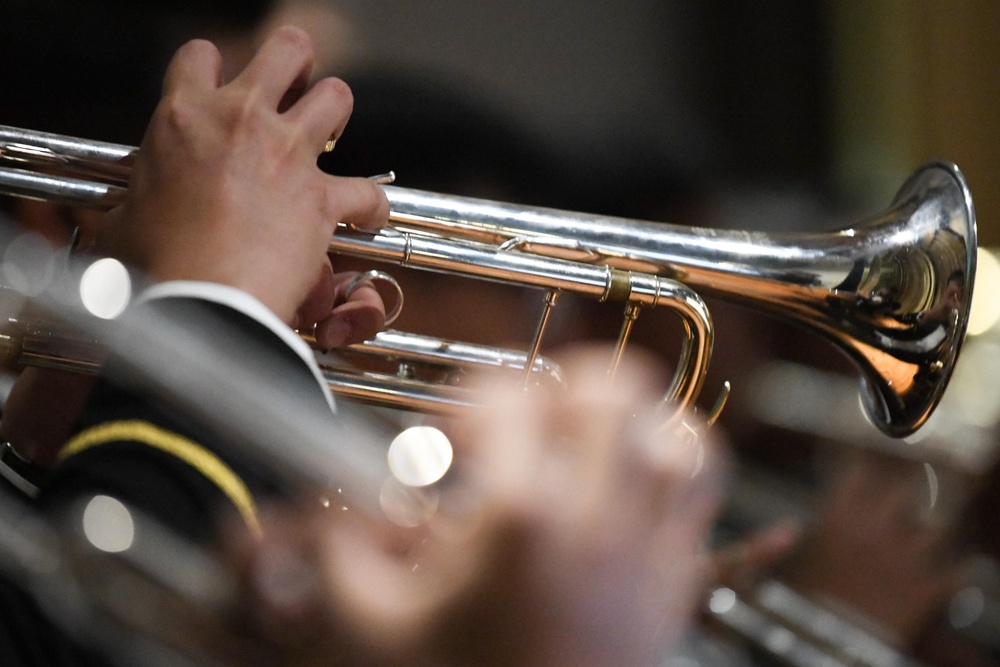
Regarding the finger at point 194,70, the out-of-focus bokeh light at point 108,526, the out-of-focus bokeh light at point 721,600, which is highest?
the finger at point 194,70

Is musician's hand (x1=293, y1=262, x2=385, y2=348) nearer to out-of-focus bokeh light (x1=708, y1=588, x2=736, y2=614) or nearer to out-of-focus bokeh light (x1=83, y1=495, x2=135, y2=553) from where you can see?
out-of-focus bokeh light (x1=83, y1=495, x2=135, y2=553)

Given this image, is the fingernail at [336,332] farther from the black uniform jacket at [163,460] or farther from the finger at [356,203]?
the black uniform jacket at [163,460]

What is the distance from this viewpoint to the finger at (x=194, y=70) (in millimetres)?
585

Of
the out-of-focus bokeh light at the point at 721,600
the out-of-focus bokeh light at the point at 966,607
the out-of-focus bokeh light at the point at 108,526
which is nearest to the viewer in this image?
the out-of-focus bokeh light at the point at 108,526

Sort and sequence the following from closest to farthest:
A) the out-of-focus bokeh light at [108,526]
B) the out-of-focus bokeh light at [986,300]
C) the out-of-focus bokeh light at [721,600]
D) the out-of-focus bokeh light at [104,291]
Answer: the out-of-focus bokeh light at [108,526]
the out-of-focus bokeh light at [104,291]
the out-of-focus bokeh light at [721,600]
the out-of-focus bokeh light at [986,300]

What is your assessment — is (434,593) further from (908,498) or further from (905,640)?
(908,498)

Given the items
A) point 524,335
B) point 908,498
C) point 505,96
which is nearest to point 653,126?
point 505,96

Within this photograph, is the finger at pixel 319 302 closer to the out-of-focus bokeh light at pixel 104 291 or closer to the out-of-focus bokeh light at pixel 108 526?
the out-of-focus bokeh light at pixel 104 291

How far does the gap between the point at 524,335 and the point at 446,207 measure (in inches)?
25.5

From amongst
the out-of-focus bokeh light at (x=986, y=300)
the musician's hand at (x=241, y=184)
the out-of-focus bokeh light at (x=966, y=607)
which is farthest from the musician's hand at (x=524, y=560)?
the out-of-focus bokeh light at (x=986, y=300)

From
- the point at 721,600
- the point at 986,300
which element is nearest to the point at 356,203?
the point at 721,600

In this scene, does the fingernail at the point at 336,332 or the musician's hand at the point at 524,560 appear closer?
the musician's hand at the point at 524,560

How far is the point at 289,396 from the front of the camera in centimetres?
35

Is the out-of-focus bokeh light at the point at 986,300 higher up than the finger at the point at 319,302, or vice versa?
the out-of-focus bokeh light at the point at 986,300
